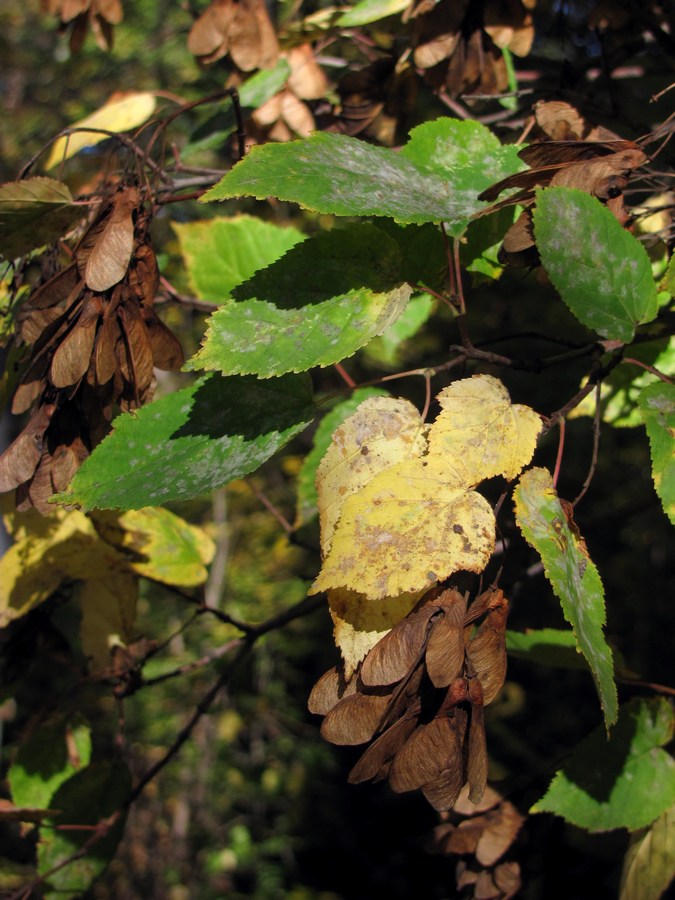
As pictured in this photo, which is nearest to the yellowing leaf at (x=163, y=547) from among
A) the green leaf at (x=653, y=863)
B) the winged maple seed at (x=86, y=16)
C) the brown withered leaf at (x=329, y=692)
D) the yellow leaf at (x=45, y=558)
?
the yellow leaf at (x=45, y=558)

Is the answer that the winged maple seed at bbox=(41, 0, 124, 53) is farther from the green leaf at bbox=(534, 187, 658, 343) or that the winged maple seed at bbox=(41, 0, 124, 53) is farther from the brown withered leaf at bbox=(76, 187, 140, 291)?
the green leaf at bbox=(534, 187, 658, 343)

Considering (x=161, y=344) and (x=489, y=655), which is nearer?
(x=489, y=655)

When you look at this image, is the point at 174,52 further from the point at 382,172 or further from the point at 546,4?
the point at 382,172

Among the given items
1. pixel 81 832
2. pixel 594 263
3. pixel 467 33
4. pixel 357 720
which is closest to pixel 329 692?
pixel 357 720

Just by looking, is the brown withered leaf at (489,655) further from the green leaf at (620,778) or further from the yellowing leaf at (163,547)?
the yellowing leaf at (163,547)

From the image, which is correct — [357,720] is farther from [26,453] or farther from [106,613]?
[106,613]

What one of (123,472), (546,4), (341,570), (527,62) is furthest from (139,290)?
(546,4)

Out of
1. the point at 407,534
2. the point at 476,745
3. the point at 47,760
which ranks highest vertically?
the point at 407,534
